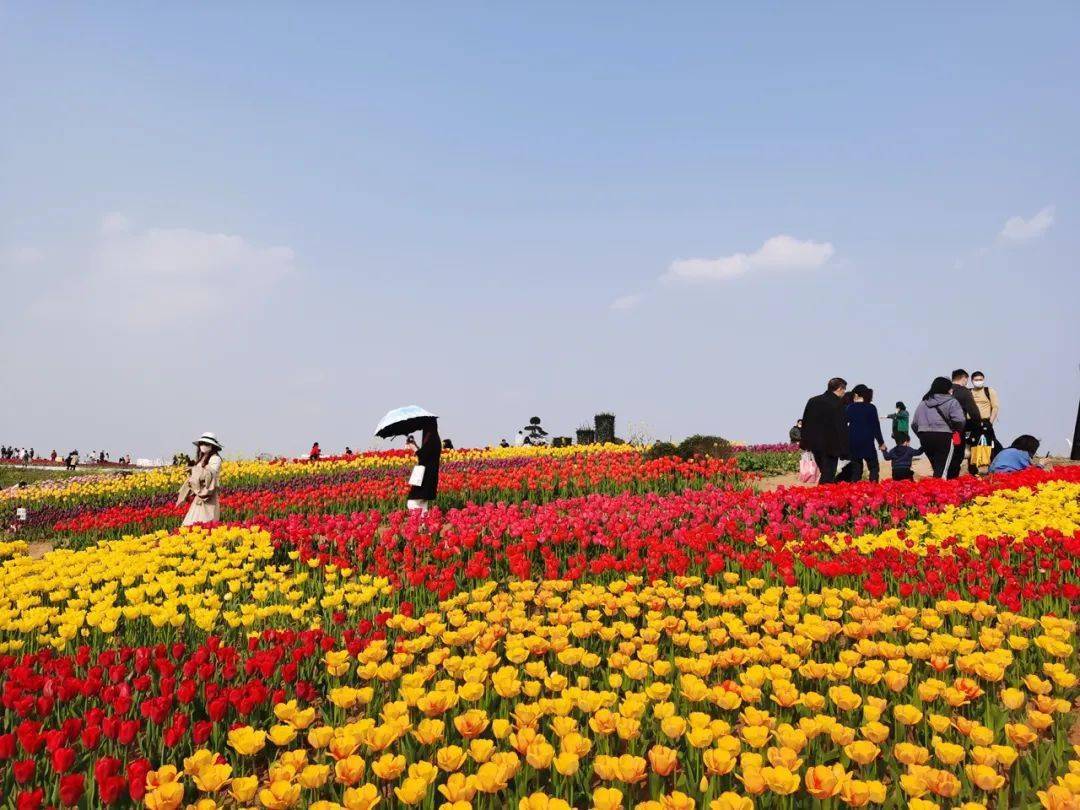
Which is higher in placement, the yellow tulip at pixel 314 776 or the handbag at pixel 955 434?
the handbag at pixel 955 434

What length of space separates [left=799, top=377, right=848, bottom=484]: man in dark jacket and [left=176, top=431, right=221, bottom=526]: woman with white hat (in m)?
9.43

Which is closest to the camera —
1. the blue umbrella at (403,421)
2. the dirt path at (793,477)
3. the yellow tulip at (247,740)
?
the yellow tulip at (247,740)

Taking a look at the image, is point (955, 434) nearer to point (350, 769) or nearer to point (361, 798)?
point (350, 769)

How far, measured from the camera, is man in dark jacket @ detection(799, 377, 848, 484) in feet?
42.9

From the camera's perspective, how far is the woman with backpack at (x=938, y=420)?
14.1 m

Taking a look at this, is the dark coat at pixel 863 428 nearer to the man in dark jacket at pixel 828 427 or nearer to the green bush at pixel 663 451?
the man in dark jacket at pixel 828 427

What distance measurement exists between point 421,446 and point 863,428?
863 centimetres

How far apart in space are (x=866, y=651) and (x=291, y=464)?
22.4 m

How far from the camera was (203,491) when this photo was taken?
1141 centimetres

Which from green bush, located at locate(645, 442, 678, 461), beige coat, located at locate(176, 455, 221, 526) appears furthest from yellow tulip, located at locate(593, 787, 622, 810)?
green bush, located at locate(645, 442, 678, 461)

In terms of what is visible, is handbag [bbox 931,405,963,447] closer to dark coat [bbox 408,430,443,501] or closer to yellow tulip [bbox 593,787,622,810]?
dark coat [bbox 408,430,443,501]

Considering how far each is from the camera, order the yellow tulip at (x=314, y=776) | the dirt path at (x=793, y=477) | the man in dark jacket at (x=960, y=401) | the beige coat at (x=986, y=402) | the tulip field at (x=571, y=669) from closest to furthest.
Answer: the yellow tulip at (x=314, y=776) → the tulip field at (x=571, y=669) → the man in dark jacket at (x=960, y=401) → the beige coat at (x=986, y=402) → the dirt path at (x=793, y=477)

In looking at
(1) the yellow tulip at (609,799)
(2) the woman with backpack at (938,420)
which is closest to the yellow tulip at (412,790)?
(1) the yellow tulip at (609,799)

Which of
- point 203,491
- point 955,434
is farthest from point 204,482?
point 955,434
